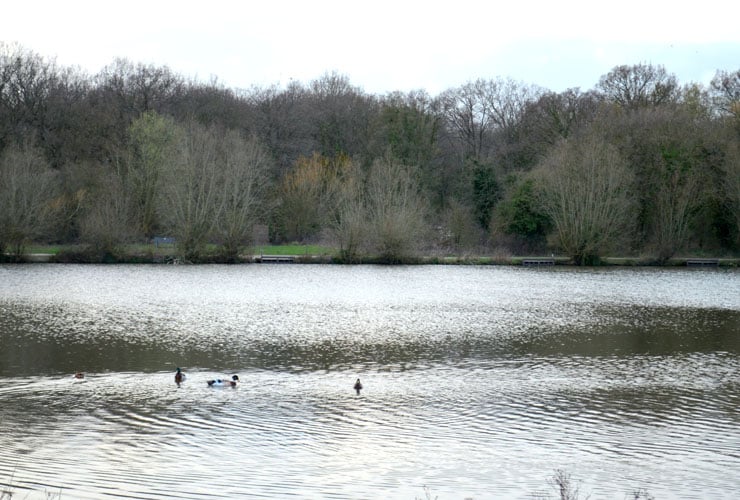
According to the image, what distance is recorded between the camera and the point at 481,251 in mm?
60562

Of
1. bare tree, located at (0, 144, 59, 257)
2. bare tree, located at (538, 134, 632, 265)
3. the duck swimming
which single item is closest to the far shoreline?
bare tree, located at (538, 134, 632, 265)

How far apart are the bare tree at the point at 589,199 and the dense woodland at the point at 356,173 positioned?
0.38 ft

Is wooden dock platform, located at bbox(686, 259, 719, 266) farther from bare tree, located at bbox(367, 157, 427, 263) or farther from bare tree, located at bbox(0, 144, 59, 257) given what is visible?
bare tree, located at bbox(0, 144, 59, 257)

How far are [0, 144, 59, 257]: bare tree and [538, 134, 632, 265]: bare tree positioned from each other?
31.3 metres

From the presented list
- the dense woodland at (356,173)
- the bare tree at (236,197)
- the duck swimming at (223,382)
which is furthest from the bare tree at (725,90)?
the duck swimming at (223,382)

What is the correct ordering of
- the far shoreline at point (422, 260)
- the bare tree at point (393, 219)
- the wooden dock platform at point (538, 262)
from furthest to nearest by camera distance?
the wooden dock platform at point (538, 262)
the bare tree at point (393, 219)
the far shoreline at point (422, 260)

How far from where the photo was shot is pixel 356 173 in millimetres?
Answer: 63188

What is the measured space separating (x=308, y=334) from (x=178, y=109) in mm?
48464

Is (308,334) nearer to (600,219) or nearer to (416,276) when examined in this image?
(416,276)

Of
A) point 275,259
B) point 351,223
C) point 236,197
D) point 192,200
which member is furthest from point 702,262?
point 192,200

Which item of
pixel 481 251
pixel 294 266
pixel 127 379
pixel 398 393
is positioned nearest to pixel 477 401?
pixel 398 393

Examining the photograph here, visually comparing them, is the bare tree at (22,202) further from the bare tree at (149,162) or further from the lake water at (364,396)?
the lake water at (364,396)

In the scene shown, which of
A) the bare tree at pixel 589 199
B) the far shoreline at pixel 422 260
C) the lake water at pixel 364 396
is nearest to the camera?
the lake water at pixel 364 396

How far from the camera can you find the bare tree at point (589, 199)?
55.9m
